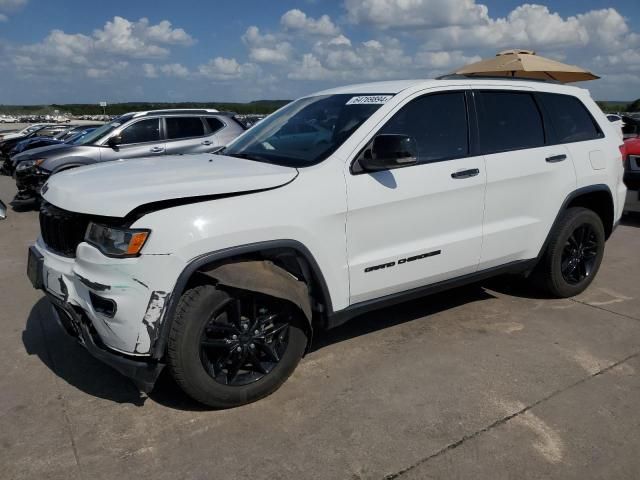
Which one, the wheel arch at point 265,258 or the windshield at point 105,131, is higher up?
the windshield at point 105,131

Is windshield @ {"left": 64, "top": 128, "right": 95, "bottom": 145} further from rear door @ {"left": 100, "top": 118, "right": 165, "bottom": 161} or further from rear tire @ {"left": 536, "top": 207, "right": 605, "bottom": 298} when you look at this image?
rear tire @ {"left": 536, "top": 207, "right": 605, "bottom": 298}

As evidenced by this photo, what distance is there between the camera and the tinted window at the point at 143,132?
9.66m

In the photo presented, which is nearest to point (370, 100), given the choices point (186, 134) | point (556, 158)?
point (556, 158)

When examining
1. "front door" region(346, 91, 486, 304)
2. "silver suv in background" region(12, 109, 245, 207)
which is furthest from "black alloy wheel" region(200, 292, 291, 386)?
"silver suv in background" region(12, 109, 245, 207)

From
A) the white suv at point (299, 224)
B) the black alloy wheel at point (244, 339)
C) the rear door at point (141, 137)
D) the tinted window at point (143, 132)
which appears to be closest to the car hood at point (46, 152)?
the rear door at point (141, 137)

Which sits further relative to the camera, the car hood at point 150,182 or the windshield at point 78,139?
the windshield at point 78,139

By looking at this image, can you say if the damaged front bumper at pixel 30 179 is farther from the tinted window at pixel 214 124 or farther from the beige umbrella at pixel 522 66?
the beige umbrella at pixel 522 66

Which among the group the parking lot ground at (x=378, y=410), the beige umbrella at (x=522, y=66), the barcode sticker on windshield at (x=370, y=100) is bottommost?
the parking lot ground at (x=378, y=410)

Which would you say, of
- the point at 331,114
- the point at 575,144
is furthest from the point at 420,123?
the point at 575,144

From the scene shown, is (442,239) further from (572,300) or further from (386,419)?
(572,300)

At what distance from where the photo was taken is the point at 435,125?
12.3 feet

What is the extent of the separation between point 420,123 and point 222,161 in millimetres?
1346

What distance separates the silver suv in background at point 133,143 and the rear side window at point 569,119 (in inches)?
243

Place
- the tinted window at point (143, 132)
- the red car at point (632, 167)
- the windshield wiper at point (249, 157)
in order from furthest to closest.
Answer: the tinted window at point (143, 132) < the red car at point (632, 167) < the windshield wiper at point (249, 157)
